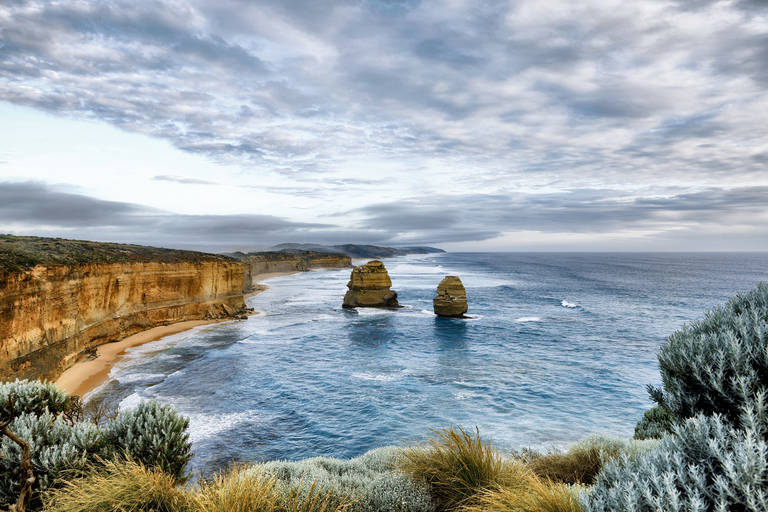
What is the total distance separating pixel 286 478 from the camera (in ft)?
23.6

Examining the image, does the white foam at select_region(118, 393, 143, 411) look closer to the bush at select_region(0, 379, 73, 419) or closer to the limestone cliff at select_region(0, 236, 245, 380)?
the limestone cliff at select_region(0, 236, 245, 380)

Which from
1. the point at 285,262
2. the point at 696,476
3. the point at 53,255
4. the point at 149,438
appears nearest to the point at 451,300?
the point at 53,255

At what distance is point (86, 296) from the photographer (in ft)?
85.5

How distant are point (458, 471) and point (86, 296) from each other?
29.4 metres

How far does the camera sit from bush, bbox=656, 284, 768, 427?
3980mm

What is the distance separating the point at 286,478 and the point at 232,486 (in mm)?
2620

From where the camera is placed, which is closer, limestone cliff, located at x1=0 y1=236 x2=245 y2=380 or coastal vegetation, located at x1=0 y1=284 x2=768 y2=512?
coastal vegetation, located at x1=0 y1=284 x2=768 y2=512

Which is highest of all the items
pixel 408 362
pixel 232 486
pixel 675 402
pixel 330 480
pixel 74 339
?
pixel 675 402

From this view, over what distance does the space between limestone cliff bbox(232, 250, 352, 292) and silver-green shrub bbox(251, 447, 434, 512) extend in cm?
8260

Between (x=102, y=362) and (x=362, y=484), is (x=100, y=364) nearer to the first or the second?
(x=102, y=362)

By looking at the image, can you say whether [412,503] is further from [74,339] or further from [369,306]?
[369,306]

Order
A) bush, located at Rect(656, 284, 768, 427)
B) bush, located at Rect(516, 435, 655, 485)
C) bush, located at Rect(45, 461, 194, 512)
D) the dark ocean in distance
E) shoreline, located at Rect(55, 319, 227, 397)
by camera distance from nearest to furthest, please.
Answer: bush, located at Rect(656, 284, 768, 427) → bush, located at Rect(45, 461, 194, 512) → bush, located at Rect(516, 435, 655, 485) → the dark ocean in distance → shoreline, located at Rect(55, 319, 227, 397)

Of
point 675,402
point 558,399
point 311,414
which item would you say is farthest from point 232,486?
point 558,399

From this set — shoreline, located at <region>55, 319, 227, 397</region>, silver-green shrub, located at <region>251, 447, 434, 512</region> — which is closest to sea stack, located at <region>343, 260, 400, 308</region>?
shoreline, located at <region>55, 319, 227, 397</region>
